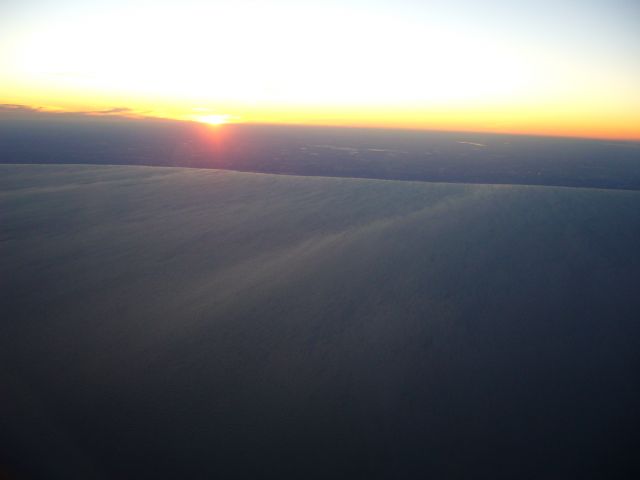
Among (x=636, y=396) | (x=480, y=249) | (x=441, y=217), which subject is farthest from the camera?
(x=441, y=217)

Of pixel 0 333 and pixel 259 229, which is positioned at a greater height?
pixel 259 229

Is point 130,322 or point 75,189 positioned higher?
point 75,189

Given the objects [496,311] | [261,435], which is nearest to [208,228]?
[261,435]

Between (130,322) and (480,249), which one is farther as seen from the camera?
Result: (480,249)

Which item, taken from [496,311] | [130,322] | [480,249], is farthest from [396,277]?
[130,322]

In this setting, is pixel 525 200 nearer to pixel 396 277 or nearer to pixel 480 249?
pixel 480 249

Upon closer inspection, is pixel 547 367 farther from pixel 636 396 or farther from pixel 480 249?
pixel 480 249

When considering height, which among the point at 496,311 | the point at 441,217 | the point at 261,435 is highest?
the point at 441,217

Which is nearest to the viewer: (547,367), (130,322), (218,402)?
(218,402)

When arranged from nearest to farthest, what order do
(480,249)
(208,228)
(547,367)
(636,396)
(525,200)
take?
(636,396) → (547,367) → (480,249) → (208,228) → (525,200)
